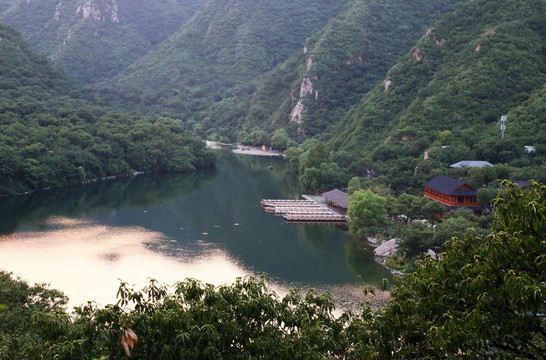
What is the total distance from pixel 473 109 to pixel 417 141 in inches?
350

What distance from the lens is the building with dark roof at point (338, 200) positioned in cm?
5312

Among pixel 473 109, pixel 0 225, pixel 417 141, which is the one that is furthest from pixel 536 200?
pixel 473 109

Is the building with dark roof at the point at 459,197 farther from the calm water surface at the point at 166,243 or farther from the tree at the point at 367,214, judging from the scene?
the calm water surface at the point at 166,243

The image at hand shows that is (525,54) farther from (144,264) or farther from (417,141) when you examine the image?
(144,264)

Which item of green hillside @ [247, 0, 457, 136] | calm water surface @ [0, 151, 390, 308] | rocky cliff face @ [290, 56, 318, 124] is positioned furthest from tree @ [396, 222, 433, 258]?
rocky cliff face @ [290, 56, 318, 124]

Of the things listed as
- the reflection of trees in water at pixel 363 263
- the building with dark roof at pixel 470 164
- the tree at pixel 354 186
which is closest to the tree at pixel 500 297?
the reflection of trees in water at pixel 363 263

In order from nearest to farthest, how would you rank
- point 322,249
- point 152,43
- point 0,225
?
point 322,249
point 0,225
point 152,43

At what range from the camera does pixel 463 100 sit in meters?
67.2

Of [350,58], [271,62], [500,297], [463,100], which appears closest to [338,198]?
[463,100]

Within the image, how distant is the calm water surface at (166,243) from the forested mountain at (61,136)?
152 inches

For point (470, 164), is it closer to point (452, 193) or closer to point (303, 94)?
point (452, 193)

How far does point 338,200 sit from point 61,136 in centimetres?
3747

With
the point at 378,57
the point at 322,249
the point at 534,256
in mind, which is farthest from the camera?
the point at 378,57

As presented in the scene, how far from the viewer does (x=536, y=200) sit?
9680 millimetres
